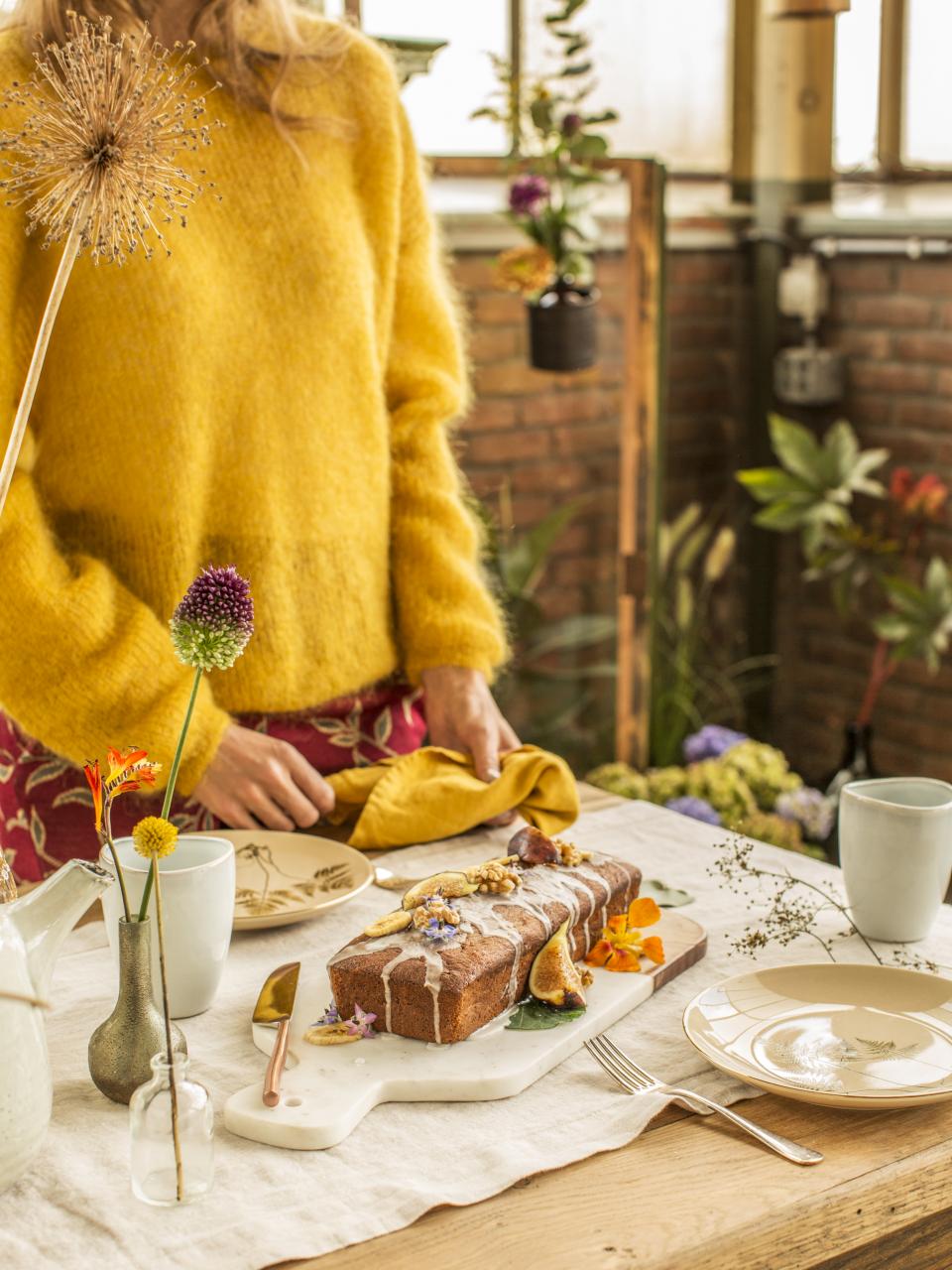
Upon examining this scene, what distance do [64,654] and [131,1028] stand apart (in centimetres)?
47

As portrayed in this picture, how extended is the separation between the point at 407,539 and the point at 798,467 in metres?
1.97

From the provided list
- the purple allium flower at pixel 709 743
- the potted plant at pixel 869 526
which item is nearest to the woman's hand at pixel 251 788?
the purple allium flower at pixel 709 743

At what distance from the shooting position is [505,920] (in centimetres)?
99

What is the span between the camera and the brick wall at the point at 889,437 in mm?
3287

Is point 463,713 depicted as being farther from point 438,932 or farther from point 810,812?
point 810,812

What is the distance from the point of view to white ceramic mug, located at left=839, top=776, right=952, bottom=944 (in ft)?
3.53

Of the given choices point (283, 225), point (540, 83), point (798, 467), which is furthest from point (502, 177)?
point (283, 225)

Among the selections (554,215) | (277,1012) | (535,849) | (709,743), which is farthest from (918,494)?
(277,1012)

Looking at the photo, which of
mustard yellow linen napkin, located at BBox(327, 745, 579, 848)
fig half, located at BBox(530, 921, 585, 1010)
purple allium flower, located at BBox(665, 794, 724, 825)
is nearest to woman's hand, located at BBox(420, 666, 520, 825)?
mustard yellow linen napkin, located at BBox(327, 745, 579, 848)

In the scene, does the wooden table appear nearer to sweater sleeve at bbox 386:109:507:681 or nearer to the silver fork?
the silver fork

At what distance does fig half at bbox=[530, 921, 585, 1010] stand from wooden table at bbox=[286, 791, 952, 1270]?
0.12 meters

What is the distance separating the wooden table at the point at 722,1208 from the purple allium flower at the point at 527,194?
2.14 meters

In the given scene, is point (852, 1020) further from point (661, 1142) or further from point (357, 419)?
point (357, 419)

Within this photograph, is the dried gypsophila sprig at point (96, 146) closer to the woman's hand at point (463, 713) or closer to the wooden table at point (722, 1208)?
the wooden table at point (722, 1208)
